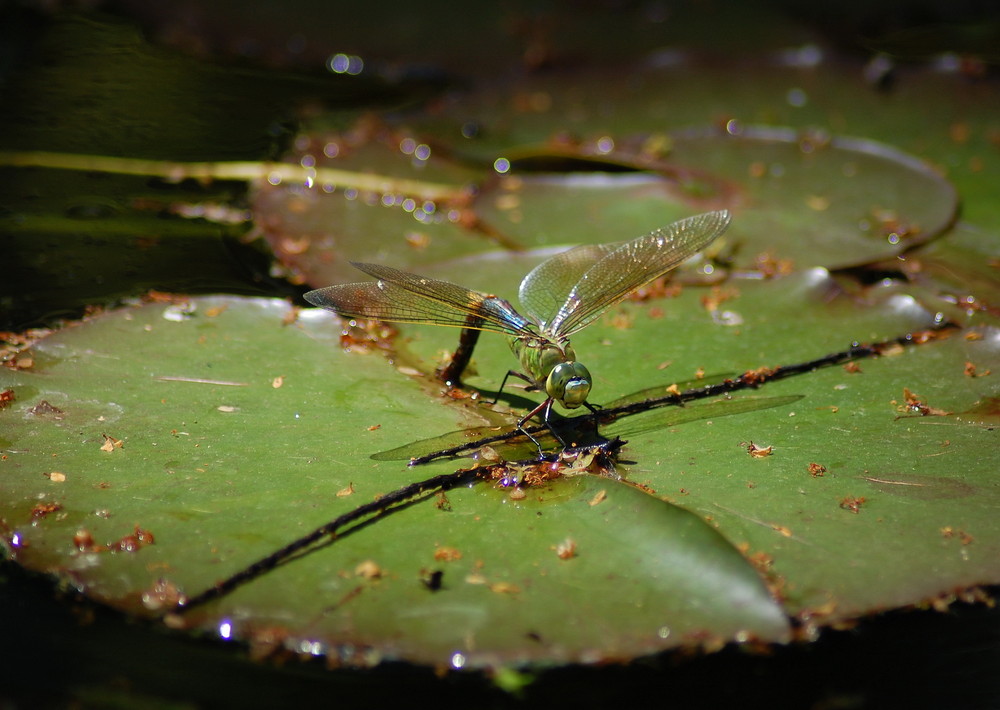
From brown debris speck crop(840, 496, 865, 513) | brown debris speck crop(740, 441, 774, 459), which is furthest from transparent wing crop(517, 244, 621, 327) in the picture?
brown debris speck crop(840, 496, 865, 513)

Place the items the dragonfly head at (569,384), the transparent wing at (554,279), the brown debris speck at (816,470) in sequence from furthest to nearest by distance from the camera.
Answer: the transparent wing at (554,279), the dragonfly head at (569,384), the brown debris speck at (816,470)

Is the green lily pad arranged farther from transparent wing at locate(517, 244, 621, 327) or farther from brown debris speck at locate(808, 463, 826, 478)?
transparent wing at locate(517, 244, 621, 327)

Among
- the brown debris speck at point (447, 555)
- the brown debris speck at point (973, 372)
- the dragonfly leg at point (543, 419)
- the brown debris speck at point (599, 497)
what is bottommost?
the brown debris speck at point (447, 555)

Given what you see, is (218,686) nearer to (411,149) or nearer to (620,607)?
(620,607)

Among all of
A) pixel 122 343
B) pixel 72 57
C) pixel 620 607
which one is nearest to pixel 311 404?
pixel 122 343

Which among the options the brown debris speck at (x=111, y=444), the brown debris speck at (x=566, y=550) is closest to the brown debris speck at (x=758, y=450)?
the brown debris speck at (x=566, y=550)

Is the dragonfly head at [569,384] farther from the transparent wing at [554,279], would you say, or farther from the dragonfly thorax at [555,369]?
the transparent wing at [554,279]

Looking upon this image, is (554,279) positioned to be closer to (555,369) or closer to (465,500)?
(555,369)
